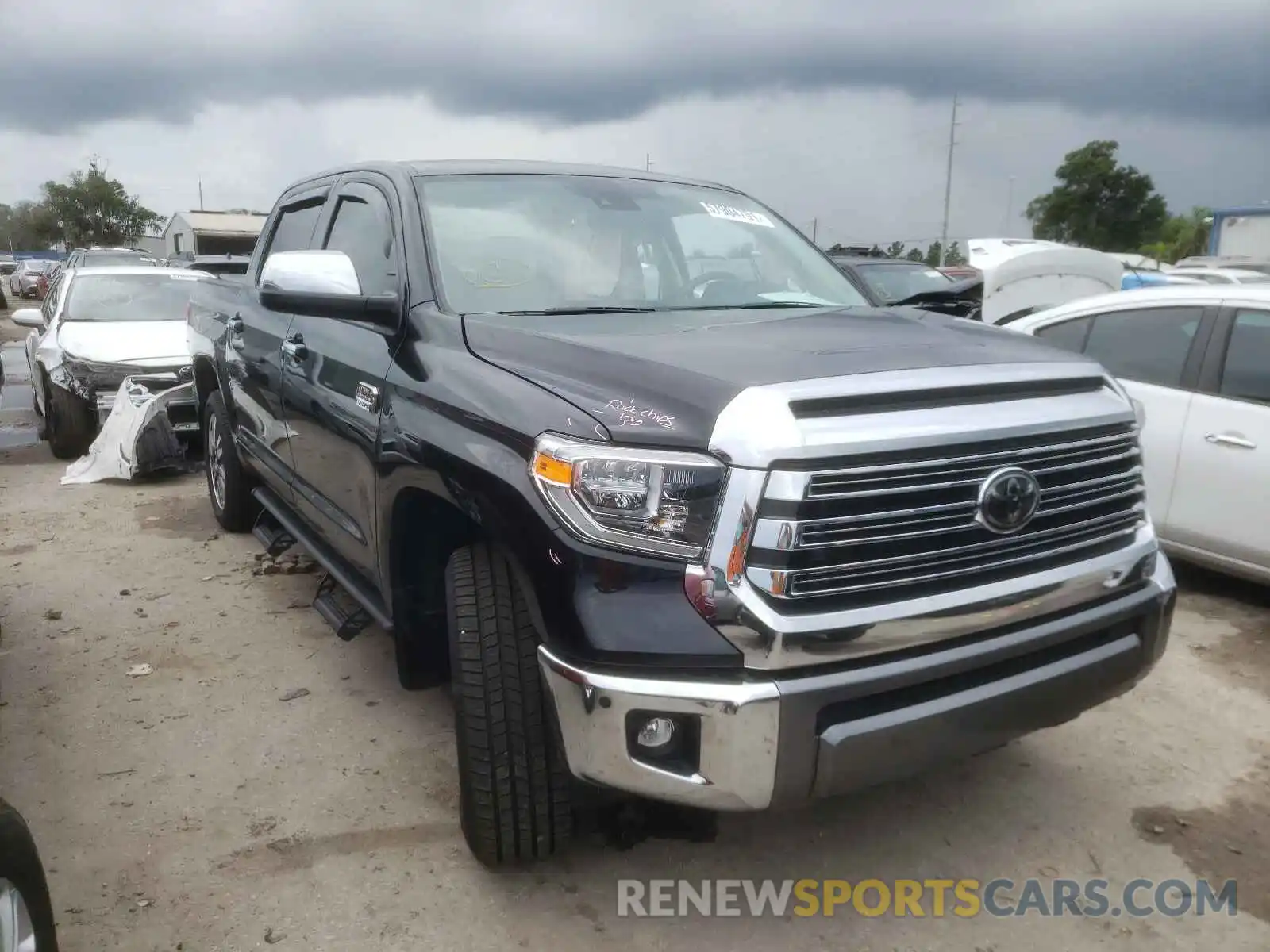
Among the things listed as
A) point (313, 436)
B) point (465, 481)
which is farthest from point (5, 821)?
point (313, 436)

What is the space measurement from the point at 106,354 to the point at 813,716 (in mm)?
7668

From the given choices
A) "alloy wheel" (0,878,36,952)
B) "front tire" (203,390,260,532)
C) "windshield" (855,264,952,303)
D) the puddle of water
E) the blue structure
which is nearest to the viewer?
"alloy wheel" (0,878,36,952)

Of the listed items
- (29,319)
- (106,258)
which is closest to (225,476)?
(29,319)

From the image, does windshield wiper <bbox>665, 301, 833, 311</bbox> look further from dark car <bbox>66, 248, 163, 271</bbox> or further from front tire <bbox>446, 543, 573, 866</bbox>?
dark car <bbox>66, 248, 163, 271</bbox>

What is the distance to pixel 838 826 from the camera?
9.75 feet

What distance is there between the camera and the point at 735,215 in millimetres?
3863

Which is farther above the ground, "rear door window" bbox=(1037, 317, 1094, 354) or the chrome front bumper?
"rear door window" bbox=(1037, 317, 1094, 354)

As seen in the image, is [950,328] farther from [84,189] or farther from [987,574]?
[84,189]

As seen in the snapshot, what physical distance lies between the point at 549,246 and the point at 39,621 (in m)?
3.10

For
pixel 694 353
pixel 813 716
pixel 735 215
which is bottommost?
pixel 813 716

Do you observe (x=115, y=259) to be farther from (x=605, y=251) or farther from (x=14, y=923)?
(x=14, y=923)

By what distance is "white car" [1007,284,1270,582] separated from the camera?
14.7 feet

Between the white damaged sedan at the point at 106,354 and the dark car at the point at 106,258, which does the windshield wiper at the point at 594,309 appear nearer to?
the white damaged sedan at the point at 106,354

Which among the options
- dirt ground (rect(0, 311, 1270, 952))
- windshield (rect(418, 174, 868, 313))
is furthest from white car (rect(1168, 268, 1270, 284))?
windshield (rect(418, 174, 868, 313))
